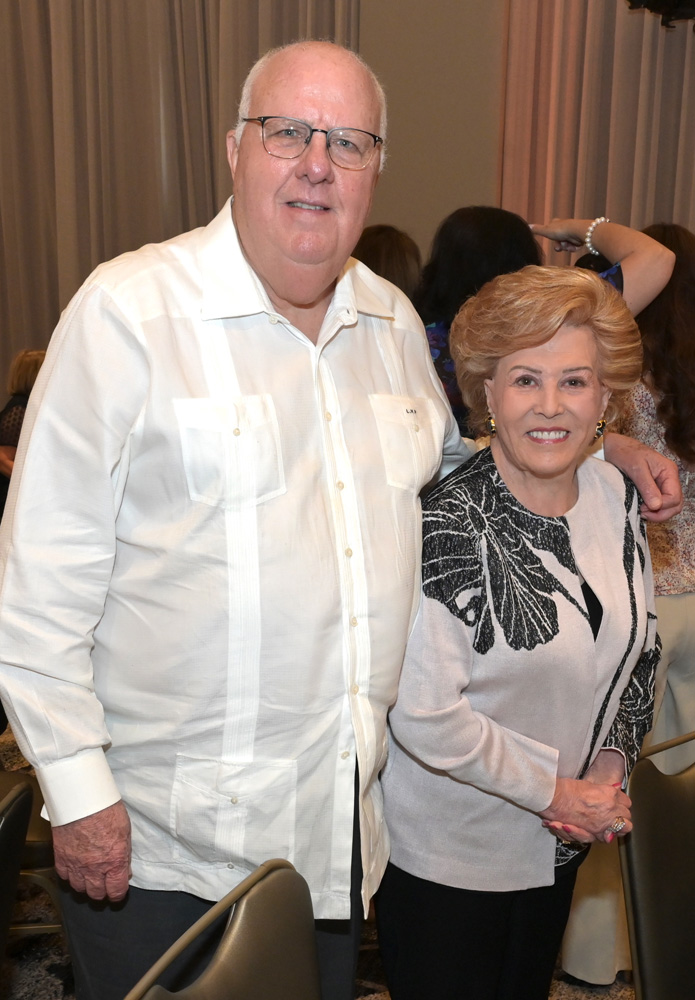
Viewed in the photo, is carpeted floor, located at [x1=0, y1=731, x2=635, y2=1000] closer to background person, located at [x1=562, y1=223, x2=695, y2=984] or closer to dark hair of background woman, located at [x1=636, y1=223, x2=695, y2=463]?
background person, located at [x1=562, y1=223, x2=695, y2=984]

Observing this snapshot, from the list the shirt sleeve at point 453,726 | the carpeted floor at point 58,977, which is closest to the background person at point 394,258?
the shirt sleeve at point 453,726

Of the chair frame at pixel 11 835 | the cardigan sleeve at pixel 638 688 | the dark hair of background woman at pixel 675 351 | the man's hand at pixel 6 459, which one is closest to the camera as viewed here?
the chair frame at pixel 11 835

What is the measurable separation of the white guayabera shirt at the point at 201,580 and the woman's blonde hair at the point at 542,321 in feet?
1.09

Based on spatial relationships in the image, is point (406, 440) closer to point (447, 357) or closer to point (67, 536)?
point (67, 536)

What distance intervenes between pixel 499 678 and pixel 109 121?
4.87 metres

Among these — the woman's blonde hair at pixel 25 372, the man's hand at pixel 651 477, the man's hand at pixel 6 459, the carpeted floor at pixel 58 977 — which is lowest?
the carpeted floor at pixel 58 977

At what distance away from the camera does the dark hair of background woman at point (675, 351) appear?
2424 mm

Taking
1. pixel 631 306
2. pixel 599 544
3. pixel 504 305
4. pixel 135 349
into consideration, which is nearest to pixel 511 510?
pixel 599 544

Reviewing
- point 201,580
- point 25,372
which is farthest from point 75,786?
point 25,372

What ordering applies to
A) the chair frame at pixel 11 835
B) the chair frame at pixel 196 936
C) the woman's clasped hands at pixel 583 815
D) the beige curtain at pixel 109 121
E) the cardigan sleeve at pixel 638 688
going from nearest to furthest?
the chair frame at pixel 196 936
the chair frame at pixel 11 835
the woman's clasped hands at pixel 583 815
the cardigan sleeve at pixel 638 688
the beige curtain at pixel 109 121

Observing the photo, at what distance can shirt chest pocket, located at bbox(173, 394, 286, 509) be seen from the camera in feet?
4.50

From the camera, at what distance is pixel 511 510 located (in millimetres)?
1686

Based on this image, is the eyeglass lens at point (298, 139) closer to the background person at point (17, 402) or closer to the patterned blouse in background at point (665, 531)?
Result: the patterned blouse in background at point (665, 531)

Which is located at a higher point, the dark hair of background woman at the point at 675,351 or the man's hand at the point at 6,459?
the dark hair of background woman at the point at 675,351
